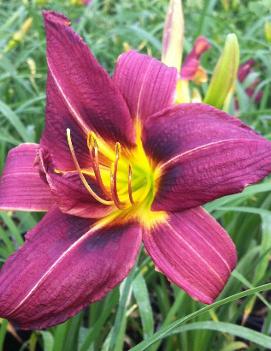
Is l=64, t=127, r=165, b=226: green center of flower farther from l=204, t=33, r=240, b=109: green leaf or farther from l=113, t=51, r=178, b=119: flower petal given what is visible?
l=204, t=33, r=240, b=109: green leaf

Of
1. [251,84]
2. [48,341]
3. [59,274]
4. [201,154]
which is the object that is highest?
[201,154]

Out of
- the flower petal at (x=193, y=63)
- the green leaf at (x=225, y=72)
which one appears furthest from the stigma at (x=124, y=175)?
the flower petal at (x=193, y=63)

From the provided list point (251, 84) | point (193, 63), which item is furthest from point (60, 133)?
point (251, 84)

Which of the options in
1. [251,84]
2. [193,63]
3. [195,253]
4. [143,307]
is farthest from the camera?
[251,84]

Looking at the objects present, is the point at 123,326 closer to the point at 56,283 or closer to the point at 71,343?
the point at 71,343

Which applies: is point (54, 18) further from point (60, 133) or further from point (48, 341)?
point (48, 341)

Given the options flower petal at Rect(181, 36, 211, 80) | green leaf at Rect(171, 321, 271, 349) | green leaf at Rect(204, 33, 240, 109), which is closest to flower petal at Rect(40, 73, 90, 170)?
green leaf at Rect(204, 33, 240, 109)
